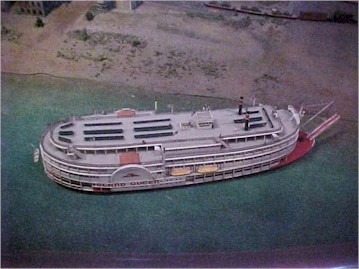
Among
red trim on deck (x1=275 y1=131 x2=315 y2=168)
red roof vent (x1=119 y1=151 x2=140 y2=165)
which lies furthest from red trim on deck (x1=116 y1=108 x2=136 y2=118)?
red trim on deck (x1=275 y1=131 x2=315 y2=168)

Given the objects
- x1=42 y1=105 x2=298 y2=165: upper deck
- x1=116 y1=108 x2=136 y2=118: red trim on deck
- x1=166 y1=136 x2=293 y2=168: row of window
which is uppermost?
x1=116 y1=108 x2=136 y2=118: red trim on deck

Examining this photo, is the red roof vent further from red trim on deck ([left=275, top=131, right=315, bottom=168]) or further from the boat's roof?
red trim on deck ([left=275, top=131, right=315, bottom=168])

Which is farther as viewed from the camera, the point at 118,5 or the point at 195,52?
the point at 118,5

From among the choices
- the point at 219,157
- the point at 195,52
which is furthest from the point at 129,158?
the point at 195,52

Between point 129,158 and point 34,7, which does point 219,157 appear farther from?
point 34,7

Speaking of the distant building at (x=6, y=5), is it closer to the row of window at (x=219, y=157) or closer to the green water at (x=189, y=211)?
the green water at (x=189, y=211)

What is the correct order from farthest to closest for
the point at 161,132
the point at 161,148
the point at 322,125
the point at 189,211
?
the point at 322,125 < the point at 161,132 < the point at 161,148 < the point at 189,211
